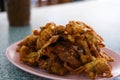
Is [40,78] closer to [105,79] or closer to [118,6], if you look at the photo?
[105,79]

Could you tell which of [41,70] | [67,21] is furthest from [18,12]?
[41,70]

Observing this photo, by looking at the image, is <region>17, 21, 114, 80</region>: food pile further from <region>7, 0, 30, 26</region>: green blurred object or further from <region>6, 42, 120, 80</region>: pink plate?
<region>7, 0, 30, 26</region>: green blurred object

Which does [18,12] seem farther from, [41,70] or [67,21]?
[41,70]

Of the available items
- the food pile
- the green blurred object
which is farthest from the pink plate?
the green blurred object

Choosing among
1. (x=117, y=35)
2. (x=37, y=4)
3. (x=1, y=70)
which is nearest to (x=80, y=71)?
(x=1, y=70)

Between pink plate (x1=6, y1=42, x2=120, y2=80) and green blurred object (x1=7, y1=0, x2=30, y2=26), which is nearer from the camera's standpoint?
pink plate (x1=6, y1=42, x2=120, y2=80)

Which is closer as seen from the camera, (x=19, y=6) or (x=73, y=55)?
(x=73, y=55)
